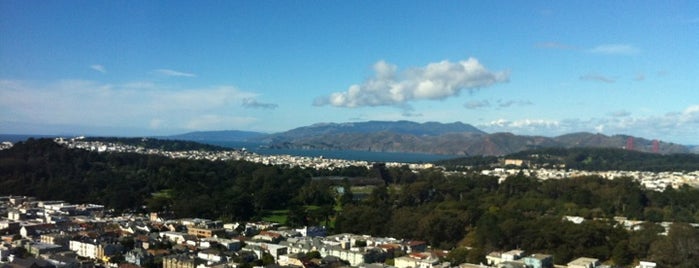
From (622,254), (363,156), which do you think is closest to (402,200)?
(622,254)

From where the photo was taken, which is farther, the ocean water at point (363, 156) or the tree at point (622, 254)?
the ocean water at point (363, 156)

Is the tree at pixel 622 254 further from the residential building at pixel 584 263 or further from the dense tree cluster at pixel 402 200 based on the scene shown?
the residential building at pixel 584 263

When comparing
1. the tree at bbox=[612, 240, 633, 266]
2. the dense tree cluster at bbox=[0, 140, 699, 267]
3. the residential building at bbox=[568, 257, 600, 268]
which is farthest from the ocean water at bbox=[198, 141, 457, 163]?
the residential building at bbox=[568, 257, 600, 268]

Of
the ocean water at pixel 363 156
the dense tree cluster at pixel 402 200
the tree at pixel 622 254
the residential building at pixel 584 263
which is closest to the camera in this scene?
the residential building at pixel 584 263

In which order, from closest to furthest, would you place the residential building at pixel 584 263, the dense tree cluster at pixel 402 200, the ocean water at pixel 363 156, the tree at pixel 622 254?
the residential building at pixel 584 263 → the tree at pixel 622 254 → the dense tree cluster at pixel 402 200 → the ocean water at pixel 363 156

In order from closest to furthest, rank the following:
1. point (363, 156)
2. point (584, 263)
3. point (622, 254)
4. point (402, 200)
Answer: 1. point (584, 263)
2. point (622, 254)
3. point (402, 200)
4. point (363, 156)

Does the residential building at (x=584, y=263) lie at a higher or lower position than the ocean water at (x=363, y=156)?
lower

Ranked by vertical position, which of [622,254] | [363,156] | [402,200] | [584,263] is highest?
[363,156]

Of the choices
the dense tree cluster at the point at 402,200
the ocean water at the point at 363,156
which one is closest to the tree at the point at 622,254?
the dense tree cluster at the point at 402,200

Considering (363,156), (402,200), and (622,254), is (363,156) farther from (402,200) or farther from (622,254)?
(622,254)

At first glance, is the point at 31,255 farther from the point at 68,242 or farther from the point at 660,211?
the point at 660,211
